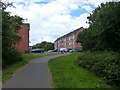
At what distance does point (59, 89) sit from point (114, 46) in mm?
8677

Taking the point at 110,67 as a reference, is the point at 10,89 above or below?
below

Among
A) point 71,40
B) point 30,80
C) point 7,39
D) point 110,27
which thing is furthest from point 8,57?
point 71,40

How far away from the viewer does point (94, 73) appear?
33.0ft

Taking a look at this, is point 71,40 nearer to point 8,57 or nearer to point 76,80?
point 8,57

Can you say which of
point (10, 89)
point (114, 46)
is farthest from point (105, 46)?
point (10, 89)

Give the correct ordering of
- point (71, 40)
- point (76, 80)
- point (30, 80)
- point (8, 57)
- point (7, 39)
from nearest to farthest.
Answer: point (76, 80)
point (30, 80)
point (7, 39)
point (8, 57)
point (71, 40)

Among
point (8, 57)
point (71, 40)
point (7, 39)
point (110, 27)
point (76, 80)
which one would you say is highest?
point (71, 40)

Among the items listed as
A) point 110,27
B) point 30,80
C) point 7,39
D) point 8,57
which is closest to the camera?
point 30,80

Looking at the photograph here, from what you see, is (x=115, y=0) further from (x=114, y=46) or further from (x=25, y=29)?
(x=25, y=29)

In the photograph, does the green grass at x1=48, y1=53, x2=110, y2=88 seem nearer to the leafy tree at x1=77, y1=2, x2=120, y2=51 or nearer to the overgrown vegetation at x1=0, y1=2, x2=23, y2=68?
the leafy tree at x1=77, y1=2, x2=120, y2=51

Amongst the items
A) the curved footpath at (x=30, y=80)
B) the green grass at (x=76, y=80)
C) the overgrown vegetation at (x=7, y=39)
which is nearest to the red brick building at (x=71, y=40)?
the overgrown vegetation at (x=7, y=39)

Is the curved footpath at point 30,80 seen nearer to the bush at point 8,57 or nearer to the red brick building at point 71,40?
the bush at point 8,57

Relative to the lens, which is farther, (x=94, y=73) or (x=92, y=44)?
(x=92, y=44)

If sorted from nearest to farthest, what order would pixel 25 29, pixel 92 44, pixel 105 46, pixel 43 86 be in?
pixel 43 86 < pixel 105 46 < pixel 92 44 < pixel 25 29
